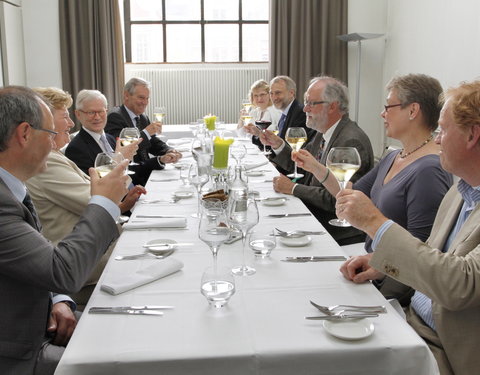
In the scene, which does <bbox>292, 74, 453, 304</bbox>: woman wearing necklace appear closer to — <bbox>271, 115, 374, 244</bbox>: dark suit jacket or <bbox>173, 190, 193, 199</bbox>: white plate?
<bbox>271, 115, 374, 244</bbox>: dark suit jacket

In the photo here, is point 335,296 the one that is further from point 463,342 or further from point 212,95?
point 212,95

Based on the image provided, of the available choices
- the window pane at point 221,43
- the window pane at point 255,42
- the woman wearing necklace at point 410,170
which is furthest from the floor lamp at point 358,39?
the woman wearing necklace at point 410,170

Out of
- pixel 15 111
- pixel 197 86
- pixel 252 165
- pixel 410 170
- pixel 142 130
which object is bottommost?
pixel 252 165

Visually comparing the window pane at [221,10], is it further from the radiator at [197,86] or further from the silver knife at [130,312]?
the silver knife at [130,312]

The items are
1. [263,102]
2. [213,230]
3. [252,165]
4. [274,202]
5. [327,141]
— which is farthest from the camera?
[263,102]

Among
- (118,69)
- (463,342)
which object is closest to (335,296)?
(463,342)

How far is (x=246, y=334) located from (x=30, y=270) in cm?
56

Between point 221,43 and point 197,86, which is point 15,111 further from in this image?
point 221,43

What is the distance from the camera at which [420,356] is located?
110cm

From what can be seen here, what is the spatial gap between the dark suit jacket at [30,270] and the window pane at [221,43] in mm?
6997

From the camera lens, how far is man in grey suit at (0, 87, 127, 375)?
4.19 feet

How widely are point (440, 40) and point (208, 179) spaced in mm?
4500

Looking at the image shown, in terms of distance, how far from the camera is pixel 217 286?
1295 mm

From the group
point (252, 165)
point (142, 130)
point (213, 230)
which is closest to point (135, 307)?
point (213, 230)
